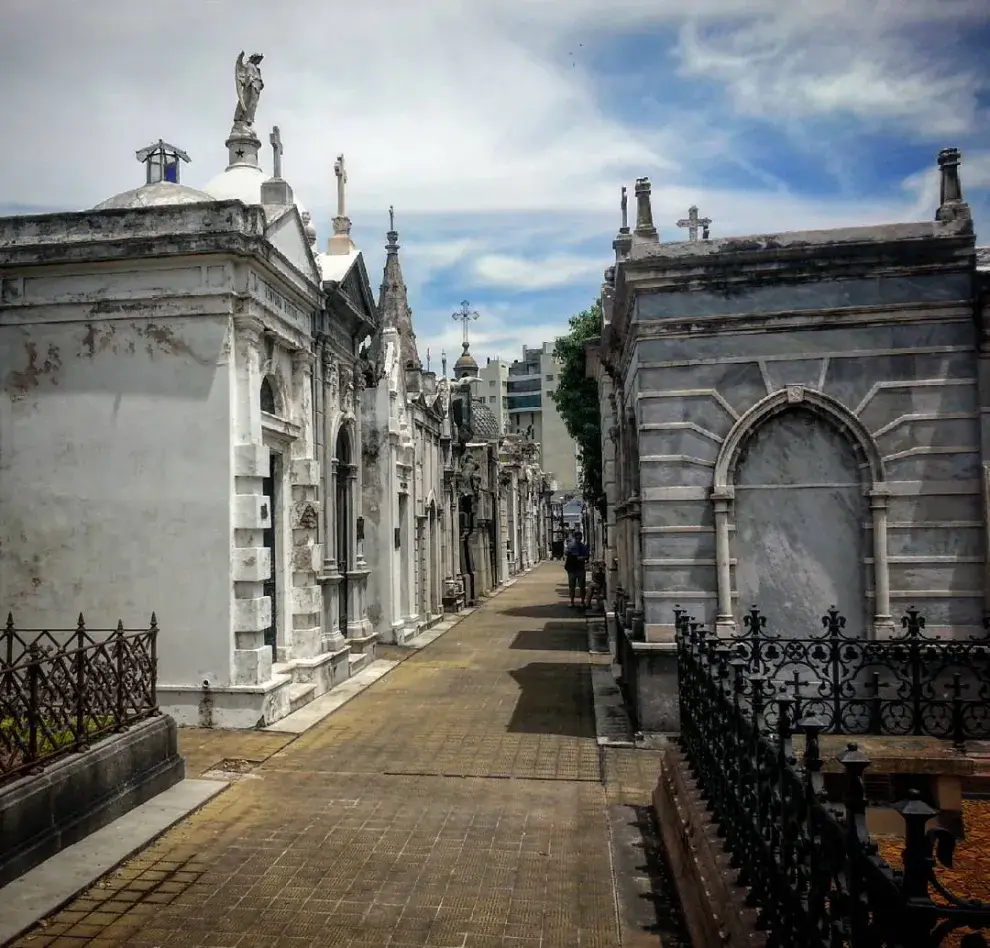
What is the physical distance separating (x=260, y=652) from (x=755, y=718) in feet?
24.0

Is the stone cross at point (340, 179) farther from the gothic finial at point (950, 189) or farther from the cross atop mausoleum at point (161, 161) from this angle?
the gothic finial at point (950, 189)

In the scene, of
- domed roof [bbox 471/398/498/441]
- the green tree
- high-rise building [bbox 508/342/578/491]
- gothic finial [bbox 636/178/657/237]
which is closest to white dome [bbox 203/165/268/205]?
gothic finial [bbox 636/178/657/237]

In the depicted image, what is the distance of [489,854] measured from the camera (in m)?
6.47

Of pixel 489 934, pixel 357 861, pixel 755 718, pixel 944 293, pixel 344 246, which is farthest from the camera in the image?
pixel 344 246

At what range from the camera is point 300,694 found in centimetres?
1142

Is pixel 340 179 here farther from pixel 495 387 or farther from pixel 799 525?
pixel 495 387

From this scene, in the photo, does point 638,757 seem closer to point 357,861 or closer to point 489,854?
point 489,854

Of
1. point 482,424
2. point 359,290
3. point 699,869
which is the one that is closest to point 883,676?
point 699,869

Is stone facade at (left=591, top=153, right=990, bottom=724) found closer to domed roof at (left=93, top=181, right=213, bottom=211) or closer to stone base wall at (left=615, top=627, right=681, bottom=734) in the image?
stone base wall at (left=615, top=627, right=681, bottom=734)

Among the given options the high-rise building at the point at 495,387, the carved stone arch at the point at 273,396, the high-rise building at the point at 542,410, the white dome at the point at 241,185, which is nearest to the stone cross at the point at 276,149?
the white dome at the point at 241,185

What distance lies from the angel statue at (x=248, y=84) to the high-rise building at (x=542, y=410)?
70710 mm

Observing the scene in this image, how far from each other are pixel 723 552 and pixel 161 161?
11515 millimetres

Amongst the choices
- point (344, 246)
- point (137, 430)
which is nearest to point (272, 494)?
point (137, 430)

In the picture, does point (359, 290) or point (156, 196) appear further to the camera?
point (359, 290)
